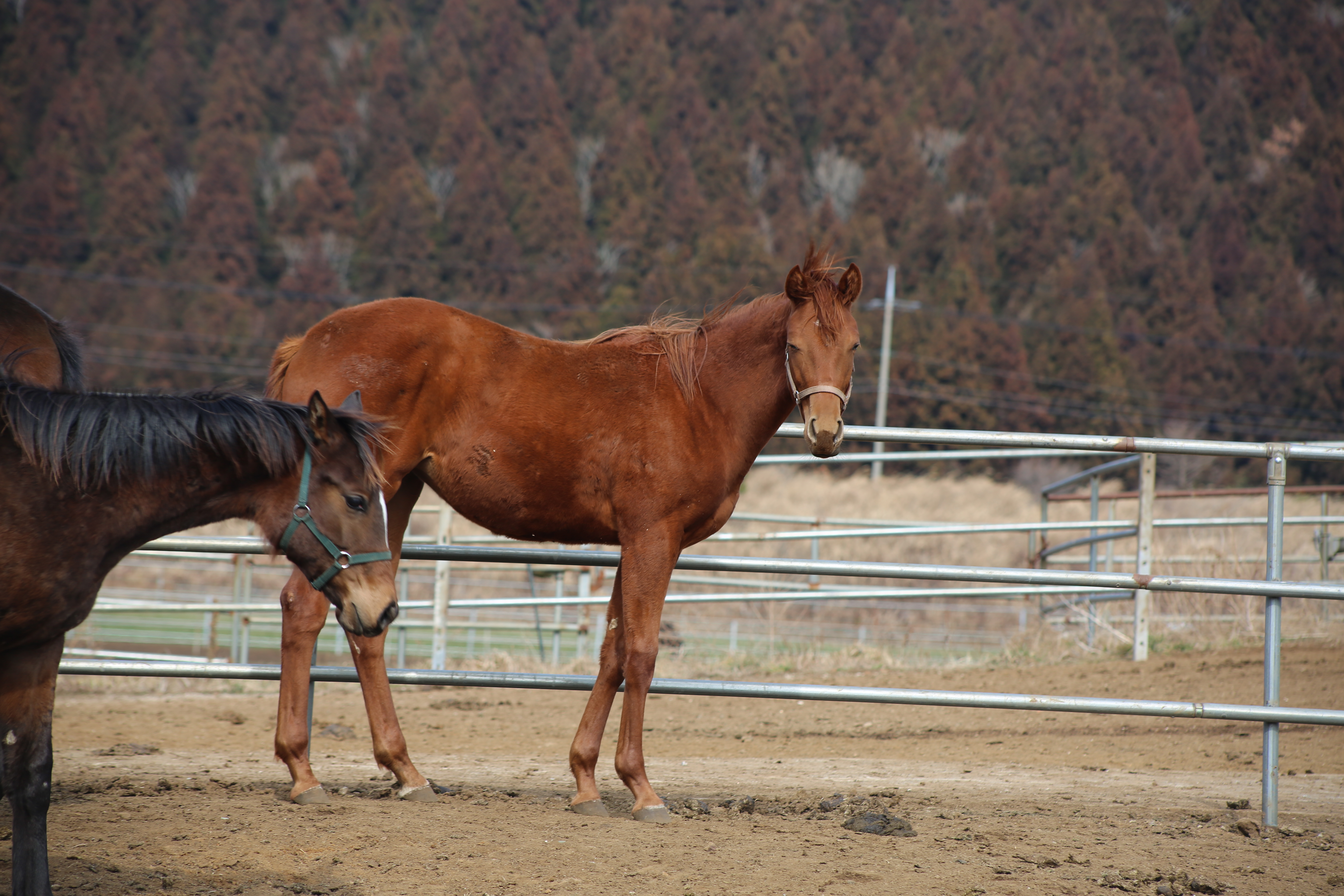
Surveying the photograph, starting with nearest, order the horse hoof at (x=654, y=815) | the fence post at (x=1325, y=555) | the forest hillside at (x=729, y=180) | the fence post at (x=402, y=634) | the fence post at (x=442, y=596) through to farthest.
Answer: the horse hoof at (x=654, y=815) → the fence post at (x=442, y=596) → the fence post at (x=1325, y=555) → the fence post at (x=402, y=634) → the forest hillside at (x=729, y=180)

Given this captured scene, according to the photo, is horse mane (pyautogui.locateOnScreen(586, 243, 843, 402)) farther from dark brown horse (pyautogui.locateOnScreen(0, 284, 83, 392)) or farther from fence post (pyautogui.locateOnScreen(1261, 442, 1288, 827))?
fence post (pyautogui.locateOnScreen(1261, 442, 1288, 827))

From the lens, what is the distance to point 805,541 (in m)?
15.9

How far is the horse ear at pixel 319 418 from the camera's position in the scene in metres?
2.98

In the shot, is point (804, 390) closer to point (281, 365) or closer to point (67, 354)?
point (281, 365)

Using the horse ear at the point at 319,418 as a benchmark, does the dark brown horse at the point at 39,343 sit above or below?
above

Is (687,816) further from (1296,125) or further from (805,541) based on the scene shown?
(1296,125)

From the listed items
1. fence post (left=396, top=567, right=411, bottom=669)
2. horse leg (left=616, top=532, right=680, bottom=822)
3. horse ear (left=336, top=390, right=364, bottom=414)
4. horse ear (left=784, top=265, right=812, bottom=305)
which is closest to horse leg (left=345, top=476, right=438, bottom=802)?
horse ear (left=336, top=390, right=364, bottom=414)

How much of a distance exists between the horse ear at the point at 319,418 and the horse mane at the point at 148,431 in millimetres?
34

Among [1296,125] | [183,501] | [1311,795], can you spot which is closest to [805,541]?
[1311,795]

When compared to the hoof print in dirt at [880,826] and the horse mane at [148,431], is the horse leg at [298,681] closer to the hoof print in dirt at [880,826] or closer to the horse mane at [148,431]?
the horse mane at [148,431]

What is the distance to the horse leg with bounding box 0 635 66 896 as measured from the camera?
2.82 meters

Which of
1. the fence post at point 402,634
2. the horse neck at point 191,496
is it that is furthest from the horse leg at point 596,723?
the fence post at point 402,634

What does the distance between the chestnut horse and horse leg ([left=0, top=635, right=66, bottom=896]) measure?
90cm

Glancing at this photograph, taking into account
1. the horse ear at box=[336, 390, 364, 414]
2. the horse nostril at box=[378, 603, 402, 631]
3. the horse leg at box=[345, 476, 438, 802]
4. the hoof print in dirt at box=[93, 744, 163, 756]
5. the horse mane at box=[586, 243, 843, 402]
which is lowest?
the hoof print in dirt at box=[93, 744, 163, 756]
